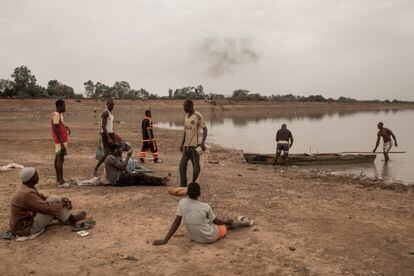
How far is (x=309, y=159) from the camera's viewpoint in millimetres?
15500

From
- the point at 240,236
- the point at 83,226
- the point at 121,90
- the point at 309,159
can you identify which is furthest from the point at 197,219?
the point at 121,90

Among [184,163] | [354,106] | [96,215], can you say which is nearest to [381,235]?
[184,163]

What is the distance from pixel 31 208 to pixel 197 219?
2.41 metres

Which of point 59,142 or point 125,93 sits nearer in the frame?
point 59,142

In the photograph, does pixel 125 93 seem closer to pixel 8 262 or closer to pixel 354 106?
pixel 354 106

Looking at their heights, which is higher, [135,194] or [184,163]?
[184,163]

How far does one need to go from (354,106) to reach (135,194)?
115235mm

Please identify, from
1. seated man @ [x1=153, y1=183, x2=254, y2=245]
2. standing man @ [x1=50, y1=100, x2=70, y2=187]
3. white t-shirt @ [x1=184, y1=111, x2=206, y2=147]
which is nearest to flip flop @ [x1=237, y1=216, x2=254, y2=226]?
seated man @ [x1=153, y1=183, x2=254, y2=245]

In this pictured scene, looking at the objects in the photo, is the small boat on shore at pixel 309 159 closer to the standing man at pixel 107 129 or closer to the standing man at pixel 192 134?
Answer: the standing man at pixel 107 129

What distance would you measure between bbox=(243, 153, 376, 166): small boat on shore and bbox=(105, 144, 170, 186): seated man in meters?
6.56

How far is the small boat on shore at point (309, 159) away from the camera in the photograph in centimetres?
1508

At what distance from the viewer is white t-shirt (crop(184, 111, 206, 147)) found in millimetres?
8133

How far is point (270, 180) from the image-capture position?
35.7ft

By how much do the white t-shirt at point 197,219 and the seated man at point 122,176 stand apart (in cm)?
339
